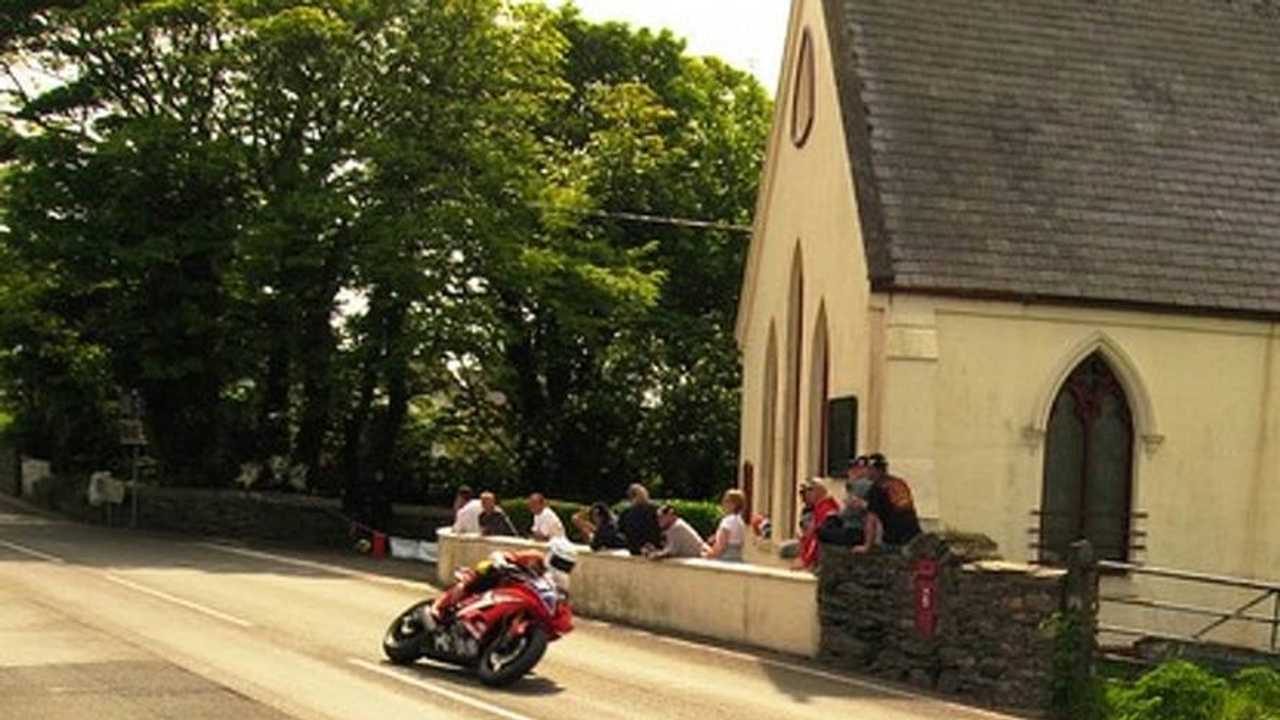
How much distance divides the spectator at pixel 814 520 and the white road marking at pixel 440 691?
4914 millimetres

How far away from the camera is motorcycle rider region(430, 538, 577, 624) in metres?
14.0

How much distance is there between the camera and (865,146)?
22469mm

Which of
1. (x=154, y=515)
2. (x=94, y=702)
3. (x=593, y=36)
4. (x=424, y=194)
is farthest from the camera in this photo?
(x=593, y=36)

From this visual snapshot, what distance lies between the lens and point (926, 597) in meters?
15.4

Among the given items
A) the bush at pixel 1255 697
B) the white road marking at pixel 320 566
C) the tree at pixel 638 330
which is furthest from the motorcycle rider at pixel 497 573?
the tree at pixel 638 330

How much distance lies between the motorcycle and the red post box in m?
3.48

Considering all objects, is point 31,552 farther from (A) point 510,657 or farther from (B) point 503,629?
(A) point 510,657

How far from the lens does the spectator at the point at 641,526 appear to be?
64.5 feet

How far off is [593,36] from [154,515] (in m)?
17.4

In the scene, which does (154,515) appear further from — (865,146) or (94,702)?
(94,702)

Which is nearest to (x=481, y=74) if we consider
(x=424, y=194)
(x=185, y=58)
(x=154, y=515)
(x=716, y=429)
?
(x=424, y=194)

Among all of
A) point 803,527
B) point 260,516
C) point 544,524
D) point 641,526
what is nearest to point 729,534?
point 803,527

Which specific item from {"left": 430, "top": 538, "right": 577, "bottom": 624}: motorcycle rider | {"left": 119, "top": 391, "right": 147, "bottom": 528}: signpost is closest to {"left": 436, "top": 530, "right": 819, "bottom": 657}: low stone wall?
{"left": 430, "top": 538, "right": 577, "bottom": 624}: motorcycle rider

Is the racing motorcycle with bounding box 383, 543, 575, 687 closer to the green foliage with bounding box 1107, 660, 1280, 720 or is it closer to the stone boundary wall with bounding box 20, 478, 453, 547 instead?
the green foliage with bounding box 1107, 660, 1280, 720
